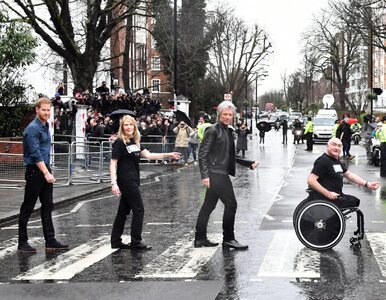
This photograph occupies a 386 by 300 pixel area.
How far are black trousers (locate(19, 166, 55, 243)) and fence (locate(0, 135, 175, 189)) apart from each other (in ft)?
24.1

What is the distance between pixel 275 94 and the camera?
19338 cm

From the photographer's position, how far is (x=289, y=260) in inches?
312

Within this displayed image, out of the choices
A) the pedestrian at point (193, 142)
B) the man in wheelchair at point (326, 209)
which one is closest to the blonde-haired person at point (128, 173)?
the man in wheelchair at point (326, 209)

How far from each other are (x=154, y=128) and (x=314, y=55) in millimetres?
55512

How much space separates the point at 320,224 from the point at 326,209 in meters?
0.20

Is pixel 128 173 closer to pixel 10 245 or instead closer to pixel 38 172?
pixel 38 172

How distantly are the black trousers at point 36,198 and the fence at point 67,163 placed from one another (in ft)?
24.1

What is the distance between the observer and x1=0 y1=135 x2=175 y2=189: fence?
1625cm

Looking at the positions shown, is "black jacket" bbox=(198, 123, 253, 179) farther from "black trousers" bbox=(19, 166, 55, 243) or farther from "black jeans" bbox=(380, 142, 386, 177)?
"black jeans" bbox=(380, 142, 386, 177)

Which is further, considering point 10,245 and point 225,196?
point 10,245

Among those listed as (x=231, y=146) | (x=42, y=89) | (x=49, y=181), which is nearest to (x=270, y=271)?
(x=231, y=146)

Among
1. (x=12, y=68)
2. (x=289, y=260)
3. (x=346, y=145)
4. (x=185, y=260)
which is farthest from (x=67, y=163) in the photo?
(x=346, y=145)

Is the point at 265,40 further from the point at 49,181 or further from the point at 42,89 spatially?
the point at 49,181

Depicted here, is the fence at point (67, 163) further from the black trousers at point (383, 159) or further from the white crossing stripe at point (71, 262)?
the black trousers at point (383, 159)
